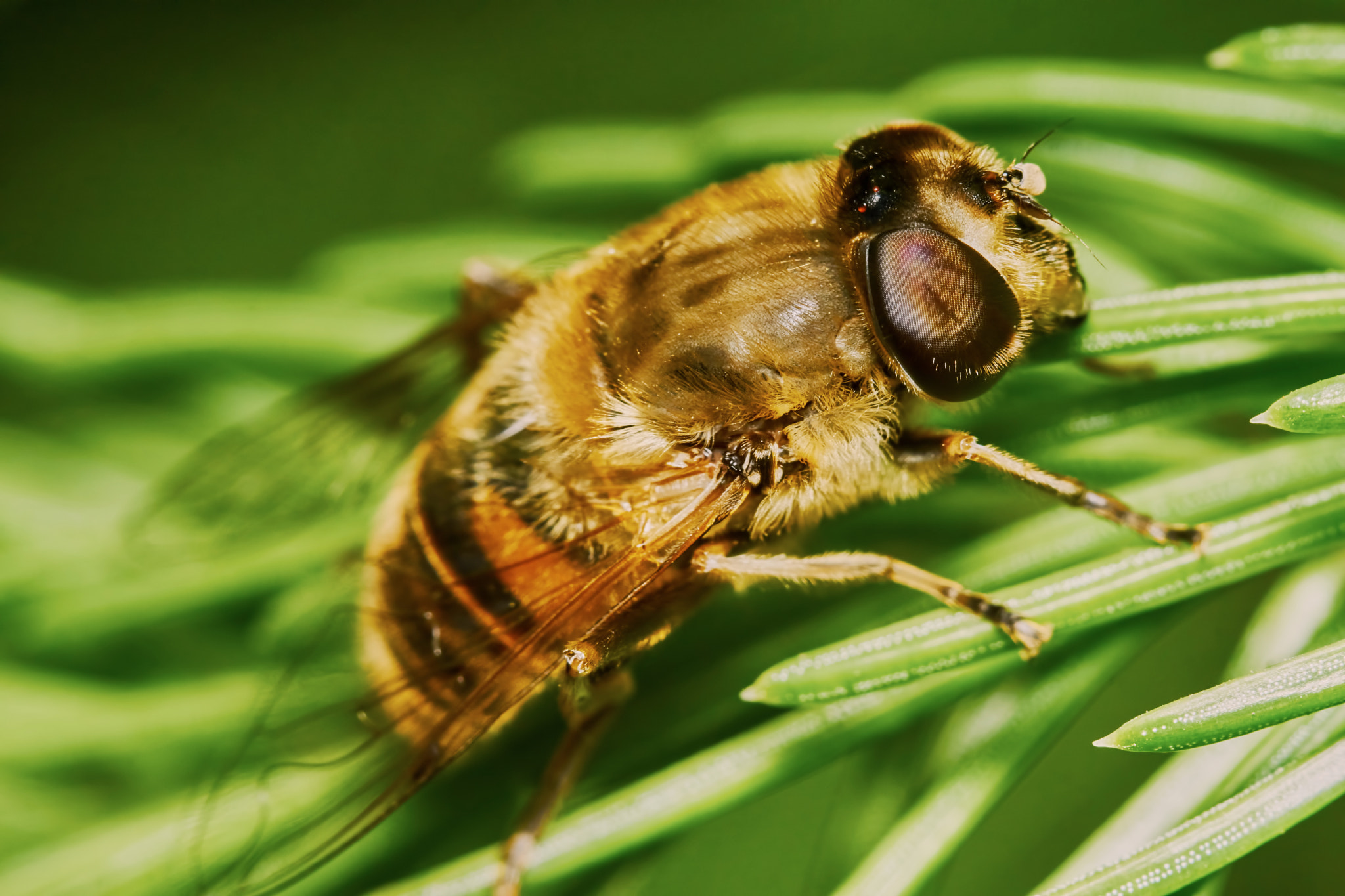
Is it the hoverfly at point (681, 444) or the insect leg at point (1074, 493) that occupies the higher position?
the hoverfly at point (681, 444)

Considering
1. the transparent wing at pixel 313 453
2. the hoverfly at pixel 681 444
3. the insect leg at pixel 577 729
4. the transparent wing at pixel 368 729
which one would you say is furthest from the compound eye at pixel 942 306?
the transparent wing at pixel 313 453

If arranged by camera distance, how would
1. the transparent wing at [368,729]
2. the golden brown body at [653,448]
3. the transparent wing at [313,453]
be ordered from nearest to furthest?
1. the transparent wing at [368,729]
2. the golden brown body at [653,448]
3. the transparent wing at [313,453]

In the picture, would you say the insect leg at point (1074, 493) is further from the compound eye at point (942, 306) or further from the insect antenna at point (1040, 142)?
the insect antenna at point (1040, 142)

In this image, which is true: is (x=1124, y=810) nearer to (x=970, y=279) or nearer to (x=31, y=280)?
(x=970, y=279)

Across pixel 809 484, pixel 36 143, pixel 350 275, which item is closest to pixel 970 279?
pixel 809 484

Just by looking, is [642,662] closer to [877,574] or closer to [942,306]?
[877,574]

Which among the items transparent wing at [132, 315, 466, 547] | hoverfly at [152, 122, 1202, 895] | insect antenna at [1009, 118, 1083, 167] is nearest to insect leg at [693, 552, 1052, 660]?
hoverfly at [152, 122, 1202, 895]

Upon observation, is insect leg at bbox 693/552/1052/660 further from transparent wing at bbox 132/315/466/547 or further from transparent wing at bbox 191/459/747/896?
transparent wing at bbox 132/315/466/547
